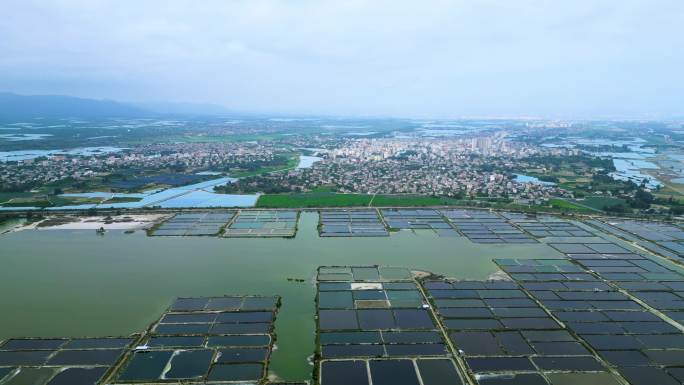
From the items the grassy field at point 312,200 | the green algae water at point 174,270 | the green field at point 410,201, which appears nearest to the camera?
the green algae water at point 174,270

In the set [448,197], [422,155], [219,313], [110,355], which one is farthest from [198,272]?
[422,155]

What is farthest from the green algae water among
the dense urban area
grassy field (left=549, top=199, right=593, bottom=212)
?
grassy field (left=549, top=199, right=593, bottom=212)

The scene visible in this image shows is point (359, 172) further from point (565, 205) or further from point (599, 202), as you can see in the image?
point (599, 202)

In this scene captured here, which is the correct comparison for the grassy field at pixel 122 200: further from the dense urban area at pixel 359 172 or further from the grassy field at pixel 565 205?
the grassy field at pixel 565 205

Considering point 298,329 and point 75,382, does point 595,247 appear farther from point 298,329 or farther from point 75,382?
point 75,382

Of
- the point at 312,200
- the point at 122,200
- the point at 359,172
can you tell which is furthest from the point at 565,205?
the point at 122,200

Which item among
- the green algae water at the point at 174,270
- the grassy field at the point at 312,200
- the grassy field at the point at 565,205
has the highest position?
the green algae water at the point at 174,270

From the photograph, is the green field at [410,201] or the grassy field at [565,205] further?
the green field at [410,201]

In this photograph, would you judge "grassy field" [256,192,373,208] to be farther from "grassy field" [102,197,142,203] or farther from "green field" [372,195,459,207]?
"grassy field" [102,197,142,203]

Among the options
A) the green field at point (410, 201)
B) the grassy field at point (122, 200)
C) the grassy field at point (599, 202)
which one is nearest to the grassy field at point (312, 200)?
the green field at point (410, 201)
